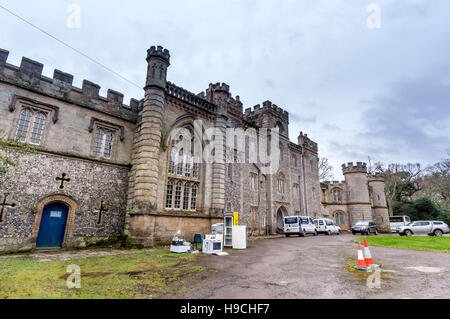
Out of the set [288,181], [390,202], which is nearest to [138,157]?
[288,181]

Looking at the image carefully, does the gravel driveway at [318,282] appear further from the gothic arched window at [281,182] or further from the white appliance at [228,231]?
the gothic arched window at [281,182]

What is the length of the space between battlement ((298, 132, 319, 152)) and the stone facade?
6247mm

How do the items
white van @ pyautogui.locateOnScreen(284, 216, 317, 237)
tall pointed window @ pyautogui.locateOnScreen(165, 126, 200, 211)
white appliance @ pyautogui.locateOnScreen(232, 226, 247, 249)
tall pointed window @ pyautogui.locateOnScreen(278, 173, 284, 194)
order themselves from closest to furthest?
1. white appliance @ pyautogui.locateOnScreen(232, 226, 247, 249)
2. tall pointed window @ pyautogui.locateOnScreen(165, 126, 200, 211)
3. white van @ pyautogui.locateOnScreen(284, 216, 317, 237)
4. tall pointed window @ pyautogui.locateOnScreen(278, 173, 284, 194)

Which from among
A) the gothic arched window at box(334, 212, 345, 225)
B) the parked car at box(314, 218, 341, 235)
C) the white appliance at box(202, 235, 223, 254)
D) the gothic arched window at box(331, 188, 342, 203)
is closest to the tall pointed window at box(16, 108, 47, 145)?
the white appliance at box(202, 235, 223, 254)

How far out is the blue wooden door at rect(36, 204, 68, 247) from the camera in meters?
12.3

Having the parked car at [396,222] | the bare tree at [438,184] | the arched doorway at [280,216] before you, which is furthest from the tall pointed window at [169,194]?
the bare tree at [438,184]

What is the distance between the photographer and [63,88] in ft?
45.2

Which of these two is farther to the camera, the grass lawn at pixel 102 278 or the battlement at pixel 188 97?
the battlement at pixel 188 97

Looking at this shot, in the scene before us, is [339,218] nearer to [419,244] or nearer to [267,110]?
→ [267,110]

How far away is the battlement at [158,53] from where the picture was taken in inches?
619

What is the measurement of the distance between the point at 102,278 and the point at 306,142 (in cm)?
3211

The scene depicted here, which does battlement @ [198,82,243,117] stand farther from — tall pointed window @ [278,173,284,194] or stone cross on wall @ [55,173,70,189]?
stone cross on wall @ [55,173,70,189]

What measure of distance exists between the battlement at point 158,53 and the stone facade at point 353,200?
30.4 metres

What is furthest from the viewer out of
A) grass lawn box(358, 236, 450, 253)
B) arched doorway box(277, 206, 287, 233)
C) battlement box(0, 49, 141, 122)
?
arched doorway box(277, 206, 287, 233)
